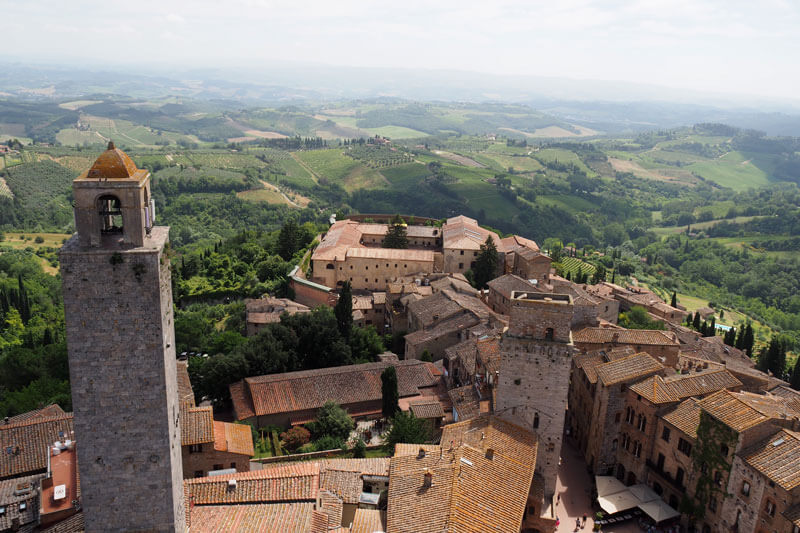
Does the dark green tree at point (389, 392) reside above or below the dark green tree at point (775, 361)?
above

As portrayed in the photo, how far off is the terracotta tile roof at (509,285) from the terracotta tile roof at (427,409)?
1710cm

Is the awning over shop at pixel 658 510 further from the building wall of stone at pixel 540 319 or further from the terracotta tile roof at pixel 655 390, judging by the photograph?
the building wall of stone at pixel 540 319

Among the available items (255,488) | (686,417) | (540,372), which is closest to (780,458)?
(686,417)

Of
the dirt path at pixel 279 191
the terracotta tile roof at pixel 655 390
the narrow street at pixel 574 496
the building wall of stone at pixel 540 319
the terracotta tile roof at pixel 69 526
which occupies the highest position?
the building wall of stone at pixel 540 319

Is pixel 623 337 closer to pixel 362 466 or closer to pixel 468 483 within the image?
pixel 468 483

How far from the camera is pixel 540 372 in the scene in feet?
93.1

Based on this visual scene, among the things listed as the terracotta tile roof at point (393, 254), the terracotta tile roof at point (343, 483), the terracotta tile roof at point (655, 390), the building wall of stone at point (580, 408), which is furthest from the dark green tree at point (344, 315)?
the terracotta tile roof at point (655, 390)

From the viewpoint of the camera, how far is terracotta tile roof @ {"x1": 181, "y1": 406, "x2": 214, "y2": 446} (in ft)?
92.6

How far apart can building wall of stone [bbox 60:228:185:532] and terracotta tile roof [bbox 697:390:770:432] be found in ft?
81.2

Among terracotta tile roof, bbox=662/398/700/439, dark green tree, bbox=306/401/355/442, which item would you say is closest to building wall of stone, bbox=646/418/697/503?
terracotta tile roof, bbox=662/398/700/439

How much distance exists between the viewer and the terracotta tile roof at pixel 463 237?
6606cm

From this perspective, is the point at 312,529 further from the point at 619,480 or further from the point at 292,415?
the point at 619,480

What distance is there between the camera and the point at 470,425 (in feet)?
96.6

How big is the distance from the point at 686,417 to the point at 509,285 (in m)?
24.1
